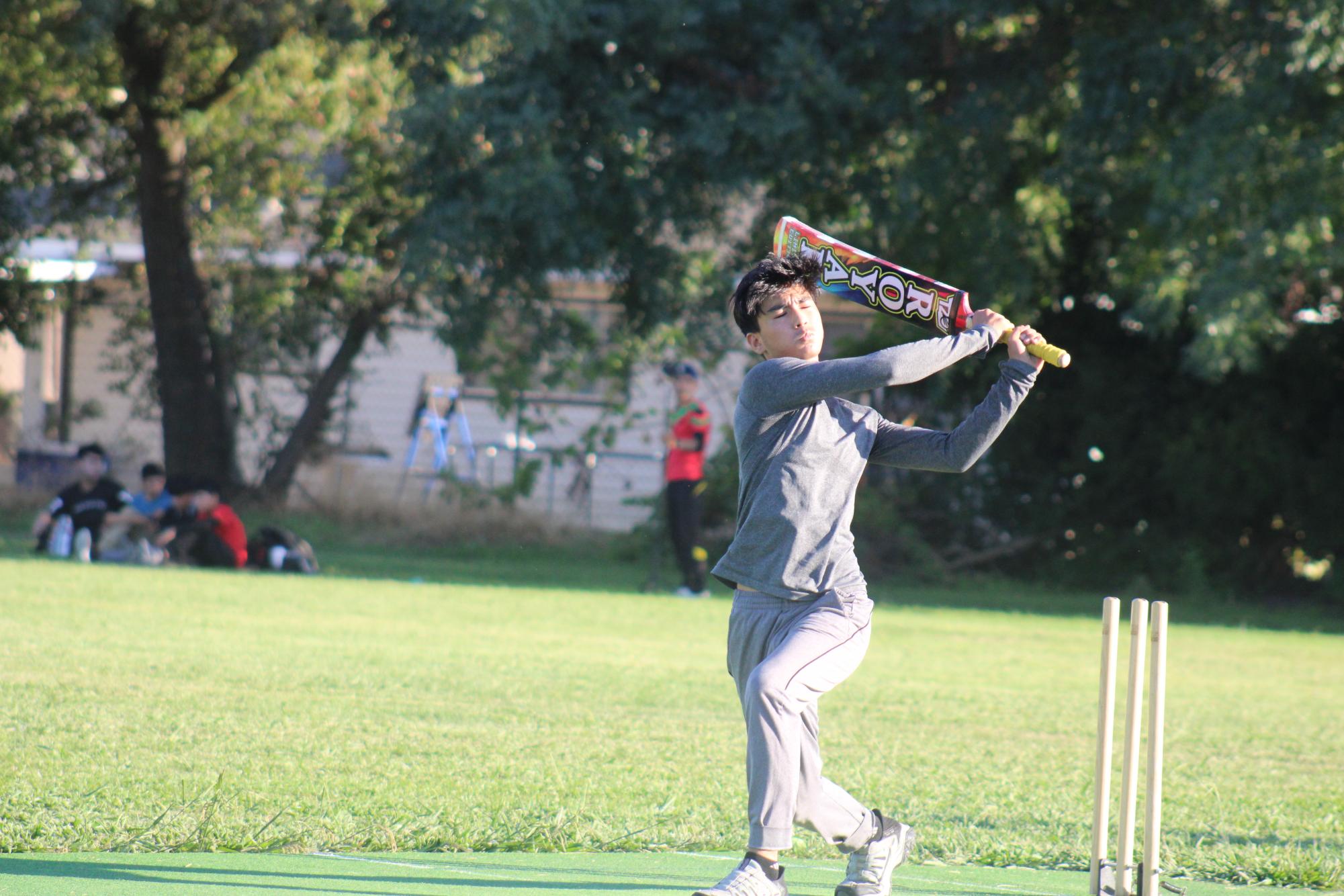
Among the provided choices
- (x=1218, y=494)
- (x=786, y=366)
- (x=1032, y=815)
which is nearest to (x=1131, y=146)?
(x=1218, y=494)

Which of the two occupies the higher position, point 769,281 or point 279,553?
point 769,281

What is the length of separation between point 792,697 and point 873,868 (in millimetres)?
649

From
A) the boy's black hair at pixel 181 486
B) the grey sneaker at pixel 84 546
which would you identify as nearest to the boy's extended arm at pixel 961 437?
the boy's black hair at pixel 181 486

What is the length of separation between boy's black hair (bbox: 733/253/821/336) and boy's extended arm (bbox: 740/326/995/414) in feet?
0.55

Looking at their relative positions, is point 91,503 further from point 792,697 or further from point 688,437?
point 792,697

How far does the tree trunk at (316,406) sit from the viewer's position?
67.9ft

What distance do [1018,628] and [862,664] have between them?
3622mm

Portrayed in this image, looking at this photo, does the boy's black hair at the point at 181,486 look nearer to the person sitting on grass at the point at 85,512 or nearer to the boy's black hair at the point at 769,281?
the person sitting on grass at the point at 85,512

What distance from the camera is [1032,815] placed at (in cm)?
A: 594

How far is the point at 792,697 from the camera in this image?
4105mm

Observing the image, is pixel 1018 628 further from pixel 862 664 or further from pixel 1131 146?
pixel 1131 146

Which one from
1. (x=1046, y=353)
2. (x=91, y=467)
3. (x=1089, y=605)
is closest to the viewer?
(x=1046, y=353)

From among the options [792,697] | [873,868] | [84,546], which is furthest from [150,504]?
[792,697]

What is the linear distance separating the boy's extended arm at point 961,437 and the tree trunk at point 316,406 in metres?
16.8
